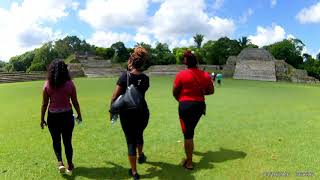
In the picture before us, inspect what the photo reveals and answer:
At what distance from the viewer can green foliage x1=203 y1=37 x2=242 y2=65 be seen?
86.1 m

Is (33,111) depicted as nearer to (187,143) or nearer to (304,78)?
(187,143)

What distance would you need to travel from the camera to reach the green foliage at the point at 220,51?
283 ft

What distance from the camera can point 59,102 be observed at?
20.7 ft

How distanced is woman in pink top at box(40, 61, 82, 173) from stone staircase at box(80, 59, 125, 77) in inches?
1972

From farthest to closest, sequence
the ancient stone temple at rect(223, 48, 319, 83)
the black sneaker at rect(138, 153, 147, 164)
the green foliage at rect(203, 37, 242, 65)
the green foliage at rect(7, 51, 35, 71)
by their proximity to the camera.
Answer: the green foliage at rect(7, 51, 35, 71) → the green foliage at rect(203, 37, 242, 65) → the ancient stone temple at rect(223, 48, 319, 83) → the black sneaker at rect(138, 153, 147, 164)

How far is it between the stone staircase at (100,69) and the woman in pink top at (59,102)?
5010 cm

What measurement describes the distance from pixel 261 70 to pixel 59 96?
59593mm

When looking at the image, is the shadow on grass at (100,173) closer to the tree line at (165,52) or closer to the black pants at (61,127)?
the black pants at (61,127)

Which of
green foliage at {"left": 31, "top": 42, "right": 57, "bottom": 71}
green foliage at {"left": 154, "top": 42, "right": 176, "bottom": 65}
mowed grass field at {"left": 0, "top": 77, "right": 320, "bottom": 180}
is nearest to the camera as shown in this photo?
mowed grass field at {"left": 0, "top": 77, "right": 320, "bottom": 180}

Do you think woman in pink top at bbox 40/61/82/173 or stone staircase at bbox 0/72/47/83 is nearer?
woman in pink top at bbox 40/61/82/173

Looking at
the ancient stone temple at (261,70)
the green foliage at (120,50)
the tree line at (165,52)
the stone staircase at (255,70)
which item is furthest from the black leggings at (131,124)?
the green foliage at (120,50)

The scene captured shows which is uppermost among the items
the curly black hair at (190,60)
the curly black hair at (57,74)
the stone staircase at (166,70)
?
the curly black hair at (190,60)


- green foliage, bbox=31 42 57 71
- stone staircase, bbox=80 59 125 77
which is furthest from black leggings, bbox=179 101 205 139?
green foliage, bbox=31 42 57 71

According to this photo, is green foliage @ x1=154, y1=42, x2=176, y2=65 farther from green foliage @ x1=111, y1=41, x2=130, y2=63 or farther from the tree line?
green foliage @ x1=111, y1=41, x2=130, y2=63
